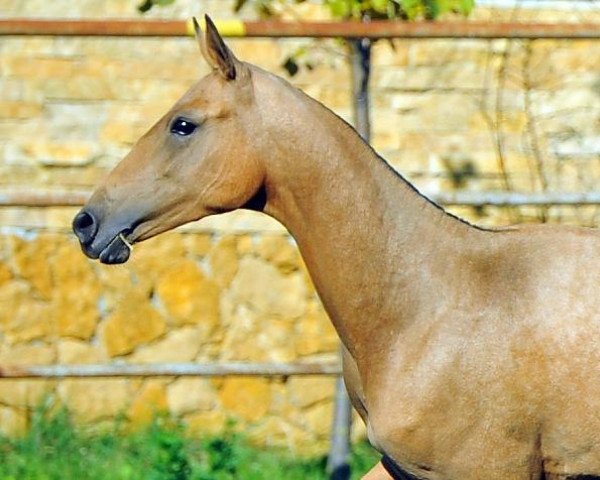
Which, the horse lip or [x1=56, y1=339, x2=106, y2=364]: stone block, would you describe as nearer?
the horse lip

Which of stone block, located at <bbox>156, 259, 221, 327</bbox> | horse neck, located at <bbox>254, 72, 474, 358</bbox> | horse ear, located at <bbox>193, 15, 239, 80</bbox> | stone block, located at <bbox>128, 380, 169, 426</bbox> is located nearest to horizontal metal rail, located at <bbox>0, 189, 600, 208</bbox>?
horse neck, located at <bbox>254, 72, 474, 358</bbox>

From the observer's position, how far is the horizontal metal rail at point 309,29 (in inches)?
189

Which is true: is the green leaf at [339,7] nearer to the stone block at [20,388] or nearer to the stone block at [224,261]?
the stone block at [224,261]

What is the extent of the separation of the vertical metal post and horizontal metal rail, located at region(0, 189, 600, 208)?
0.49 metres

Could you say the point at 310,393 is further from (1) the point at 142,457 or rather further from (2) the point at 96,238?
(2) the point at 96,238

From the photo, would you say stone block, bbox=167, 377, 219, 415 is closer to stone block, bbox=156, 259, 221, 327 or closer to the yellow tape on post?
stone block, bbox=156, 259, 221, 327

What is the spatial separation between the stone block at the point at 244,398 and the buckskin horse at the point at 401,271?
7.88 feet

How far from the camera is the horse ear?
380 cm

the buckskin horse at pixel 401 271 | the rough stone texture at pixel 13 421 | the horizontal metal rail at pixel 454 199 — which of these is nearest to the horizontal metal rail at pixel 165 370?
the horizontal metal rail at pixel 454 199

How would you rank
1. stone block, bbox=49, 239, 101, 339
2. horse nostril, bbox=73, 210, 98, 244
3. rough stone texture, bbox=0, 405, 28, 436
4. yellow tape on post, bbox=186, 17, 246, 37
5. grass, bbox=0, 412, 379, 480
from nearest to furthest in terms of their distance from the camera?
horse nostril, bbox=73, 210, 98, 244 → yellow tape on post, bbox=186, 17, 246, 37 → grass, bbox=0, 412, 379, 480 → rough stone texture, bbox=0, 405, 28, 436 → stone block, bbox=49, 239, 101, 339

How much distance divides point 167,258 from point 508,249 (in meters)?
2.64

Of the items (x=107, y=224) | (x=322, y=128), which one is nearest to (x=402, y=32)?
(x=322, y=128)

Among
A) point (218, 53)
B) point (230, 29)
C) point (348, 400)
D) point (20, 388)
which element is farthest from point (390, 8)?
point (20, 388)

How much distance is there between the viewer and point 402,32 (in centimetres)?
483
